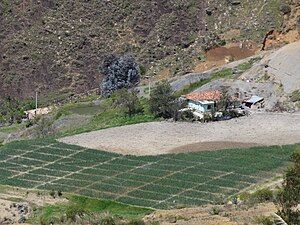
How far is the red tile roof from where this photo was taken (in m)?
67.6

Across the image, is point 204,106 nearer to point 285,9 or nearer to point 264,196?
point 264,196

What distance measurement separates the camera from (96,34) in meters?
101

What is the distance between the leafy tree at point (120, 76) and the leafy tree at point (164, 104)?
18.2 m

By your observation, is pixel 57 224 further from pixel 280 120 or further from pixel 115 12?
pixel 115 12

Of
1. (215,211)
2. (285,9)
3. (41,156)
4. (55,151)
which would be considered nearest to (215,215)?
(215,211)

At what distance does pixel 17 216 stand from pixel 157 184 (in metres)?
8.77

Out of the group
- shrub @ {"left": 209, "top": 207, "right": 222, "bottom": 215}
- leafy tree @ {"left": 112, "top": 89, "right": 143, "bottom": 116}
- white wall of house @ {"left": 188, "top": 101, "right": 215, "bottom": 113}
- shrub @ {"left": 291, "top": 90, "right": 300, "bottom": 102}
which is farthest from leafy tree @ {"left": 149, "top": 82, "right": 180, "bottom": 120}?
shrub @ {"left": 209, "top": 207, "right": 222, "bottom": 215}

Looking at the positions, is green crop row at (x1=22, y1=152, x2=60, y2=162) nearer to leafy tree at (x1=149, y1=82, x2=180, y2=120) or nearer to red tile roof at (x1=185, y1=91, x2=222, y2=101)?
leafy tree at (x1=149, y1=82, x2=180, y2=120)

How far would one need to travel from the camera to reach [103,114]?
7450cm

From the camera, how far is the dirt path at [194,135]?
59.1m

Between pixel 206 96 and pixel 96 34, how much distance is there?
114 feet

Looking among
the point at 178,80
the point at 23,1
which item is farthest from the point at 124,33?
the point at 178,80

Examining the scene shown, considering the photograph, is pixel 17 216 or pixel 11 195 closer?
pixel 17 216

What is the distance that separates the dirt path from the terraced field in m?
1.63
